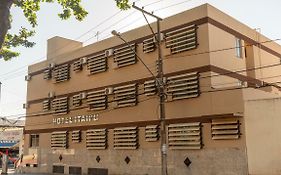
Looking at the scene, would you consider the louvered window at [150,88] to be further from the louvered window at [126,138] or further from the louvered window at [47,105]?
the louvered window at [47,105]

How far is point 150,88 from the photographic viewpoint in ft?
88.8

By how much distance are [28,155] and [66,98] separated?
30.4ft

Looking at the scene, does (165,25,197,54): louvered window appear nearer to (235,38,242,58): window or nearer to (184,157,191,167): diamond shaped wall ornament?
(235,38,242,58): window

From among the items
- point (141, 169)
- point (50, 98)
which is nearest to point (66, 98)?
point (50, 98)

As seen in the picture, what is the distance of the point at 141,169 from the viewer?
1059 inches

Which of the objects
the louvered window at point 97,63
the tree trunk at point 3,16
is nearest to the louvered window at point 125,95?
the louvered window at point 97,63

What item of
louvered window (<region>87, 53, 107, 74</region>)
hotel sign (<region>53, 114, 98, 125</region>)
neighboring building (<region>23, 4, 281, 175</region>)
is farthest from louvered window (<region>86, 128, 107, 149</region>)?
louvered window (<region>87, 53, 107, 74</region>)

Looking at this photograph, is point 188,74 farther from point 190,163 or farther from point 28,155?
point 28,155

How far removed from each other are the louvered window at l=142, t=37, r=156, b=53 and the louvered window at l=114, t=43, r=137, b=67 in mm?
1246

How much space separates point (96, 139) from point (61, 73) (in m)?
8.82

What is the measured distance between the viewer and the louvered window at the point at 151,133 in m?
26.1

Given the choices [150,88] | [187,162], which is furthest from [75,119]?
[187,162]

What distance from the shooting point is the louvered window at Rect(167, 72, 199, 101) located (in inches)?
952

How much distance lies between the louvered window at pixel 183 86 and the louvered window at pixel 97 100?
7.27 m
